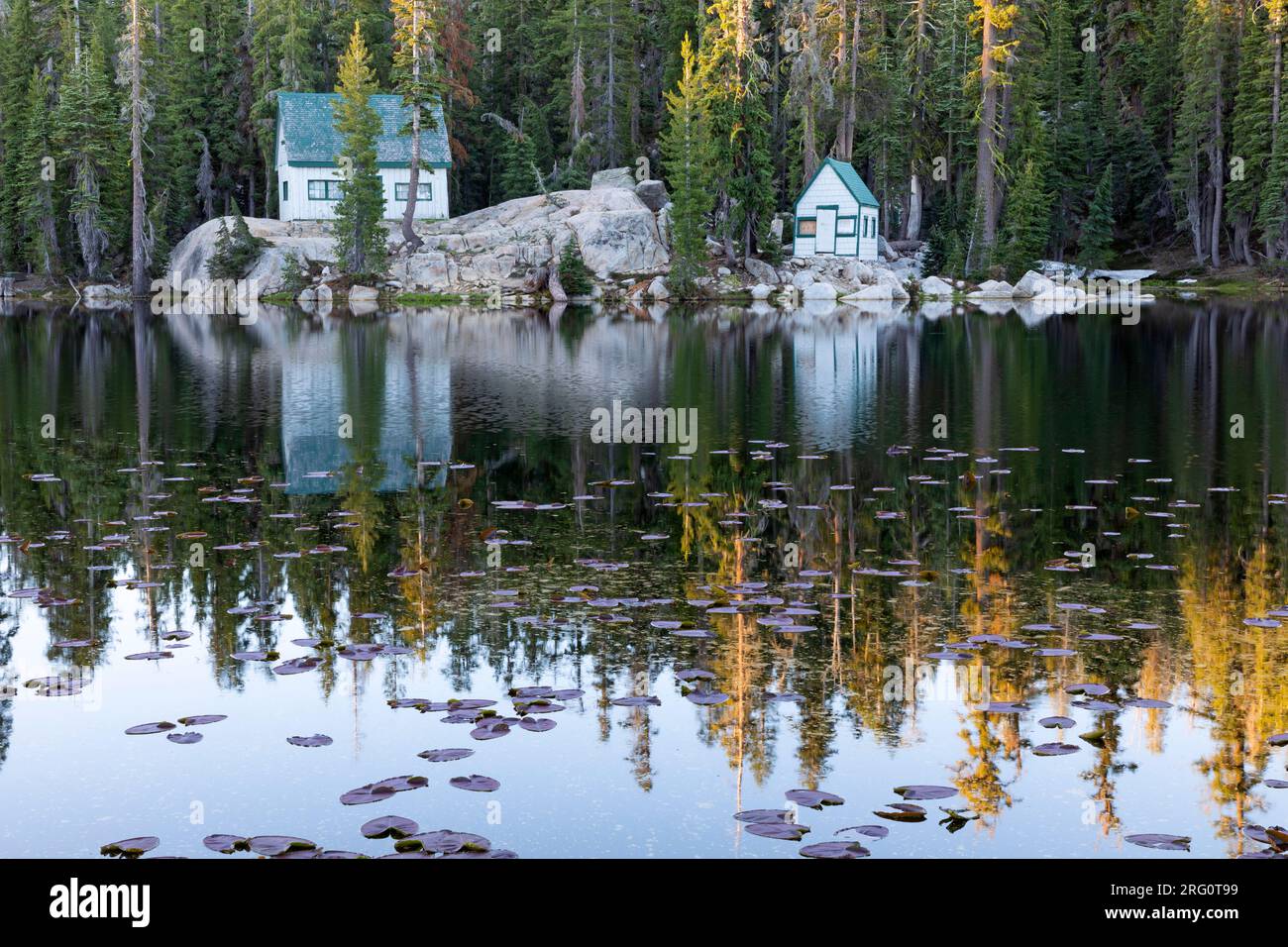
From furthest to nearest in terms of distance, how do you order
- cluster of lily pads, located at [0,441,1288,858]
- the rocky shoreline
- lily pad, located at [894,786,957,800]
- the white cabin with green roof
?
the white cabin with green roof
the rocky shoreline
lily pad, located at [894,786,957,800]
cluster of lily pads, located at [0,441,1288,858]

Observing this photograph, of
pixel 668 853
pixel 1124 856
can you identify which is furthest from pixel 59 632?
pixel 1124 856

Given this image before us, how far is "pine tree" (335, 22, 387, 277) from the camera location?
212 feet

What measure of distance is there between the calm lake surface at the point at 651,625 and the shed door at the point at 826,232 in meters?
46.4

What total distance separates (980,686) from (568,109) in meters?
74.9

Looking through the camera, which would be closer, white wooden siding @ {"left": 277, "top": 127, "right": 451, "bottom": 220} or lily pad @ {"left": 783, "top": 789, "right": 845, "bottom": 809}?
lily pad @ {"left": 783, "top": 789, "right": 845, "bottom": 809}

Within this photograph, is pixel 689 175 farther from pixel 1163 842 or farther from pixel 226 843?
pixel 226 843

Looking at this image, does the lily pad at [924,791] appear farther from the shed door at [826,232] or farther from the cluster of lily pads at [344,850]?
the shed door at [826,232]

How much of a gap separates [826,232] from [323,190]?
85.4 ft

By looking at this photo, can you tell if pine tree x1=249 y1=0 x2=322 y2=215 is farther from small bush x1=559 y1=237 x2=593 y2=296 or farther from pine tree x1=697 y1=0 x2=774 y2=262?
pine tree x1=697 y1=0 x2=774 y2=262

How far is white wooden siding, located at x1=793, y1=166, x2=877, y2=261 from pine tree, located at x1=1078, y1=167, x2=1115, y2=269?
12530mm

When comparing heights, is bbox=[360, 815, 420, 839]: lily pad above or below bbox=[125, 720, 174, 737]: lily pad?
below

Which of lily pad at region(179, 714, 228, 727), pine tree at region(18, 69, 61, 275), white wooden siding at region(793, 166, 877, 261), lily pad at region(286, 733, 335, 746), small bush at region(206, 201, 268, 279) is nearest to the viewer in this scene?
lily pad at region(286, 733, 335, 746)

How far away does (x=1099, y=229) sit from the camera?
75500 millimetres

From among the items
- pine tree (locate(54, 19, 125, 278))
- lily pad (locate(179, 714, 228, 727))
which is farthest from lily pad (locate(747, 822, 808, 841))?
pine tree (locate(54, 19, 125, 278))
